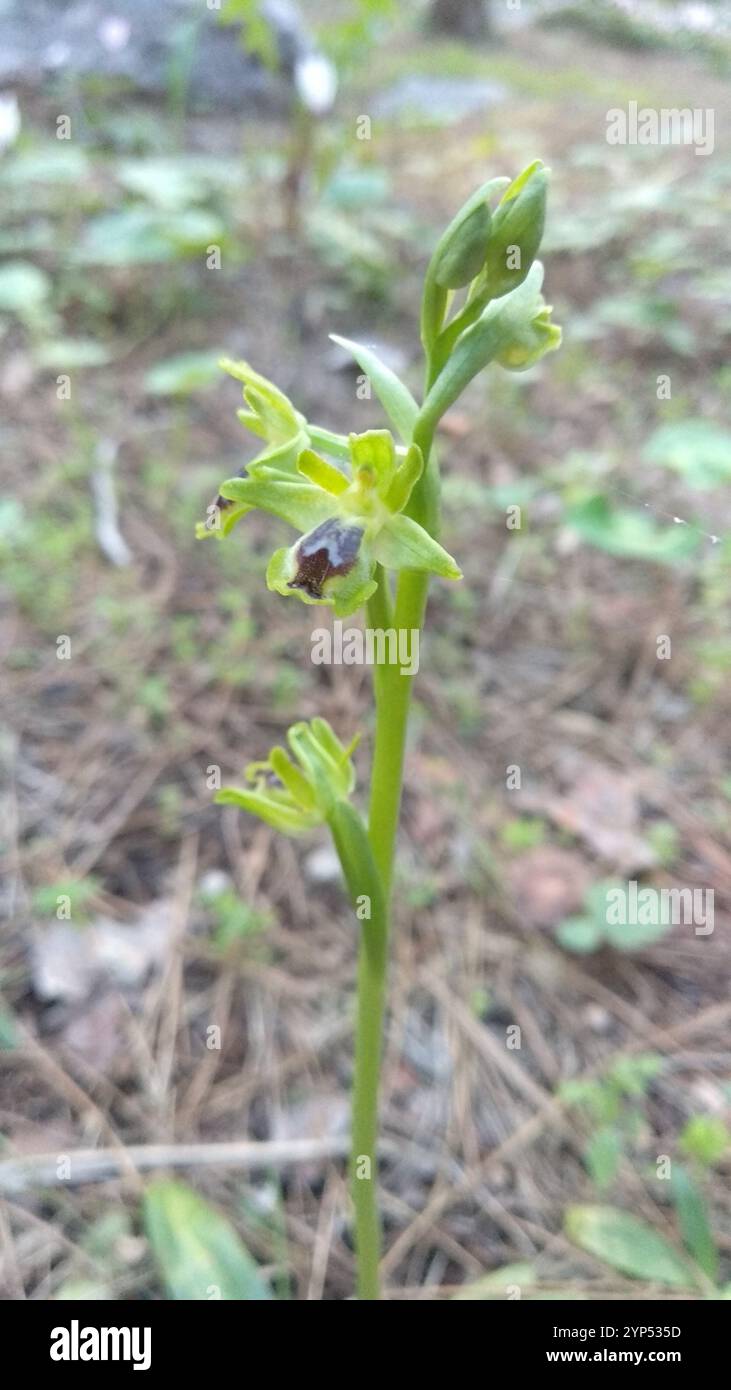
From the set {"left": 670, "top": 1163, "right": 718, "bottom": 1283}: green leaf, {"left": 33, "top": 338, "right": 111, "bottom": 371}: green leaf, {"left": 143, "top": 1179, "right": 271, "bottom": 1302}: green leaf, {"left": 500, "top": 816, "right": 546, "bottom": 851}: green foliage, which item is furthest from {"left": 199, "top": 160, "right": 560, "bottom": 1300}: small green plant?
{"left": 33, "top": 338, "right": 111, "bottom": 371}: green leaf

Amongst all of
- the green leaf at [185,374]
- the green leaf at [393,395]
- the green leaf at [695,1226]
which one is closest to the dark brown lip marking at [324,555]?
the green leaf at [393,395]

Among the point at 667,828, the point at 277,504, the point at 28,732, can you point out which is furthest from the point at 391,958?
the point at 277,504

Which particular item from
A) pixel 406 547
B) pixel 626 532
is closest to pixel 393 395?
pixel 406 547

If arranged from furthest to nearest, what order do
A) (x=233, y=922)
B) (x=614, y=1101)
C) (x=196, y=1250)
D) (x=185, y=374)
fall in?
(x=185, y=374), (x=233, y=922), (x=614, y=1101), (x=196, y=1250)

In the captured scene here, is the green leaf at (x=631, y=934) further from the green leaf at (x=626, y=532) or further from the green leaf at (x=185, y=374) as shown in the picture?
the green leaf at (x=185, y=374)

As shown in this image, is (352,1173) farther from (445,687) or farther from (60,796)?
(445,687)

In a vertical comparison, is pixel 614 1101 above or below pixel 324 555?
below

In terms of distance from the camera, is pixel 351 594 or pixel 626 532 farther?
pixel 626 532

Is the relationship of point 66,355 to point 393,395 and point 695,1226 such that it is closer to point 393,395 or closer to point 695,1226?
point 393,395
